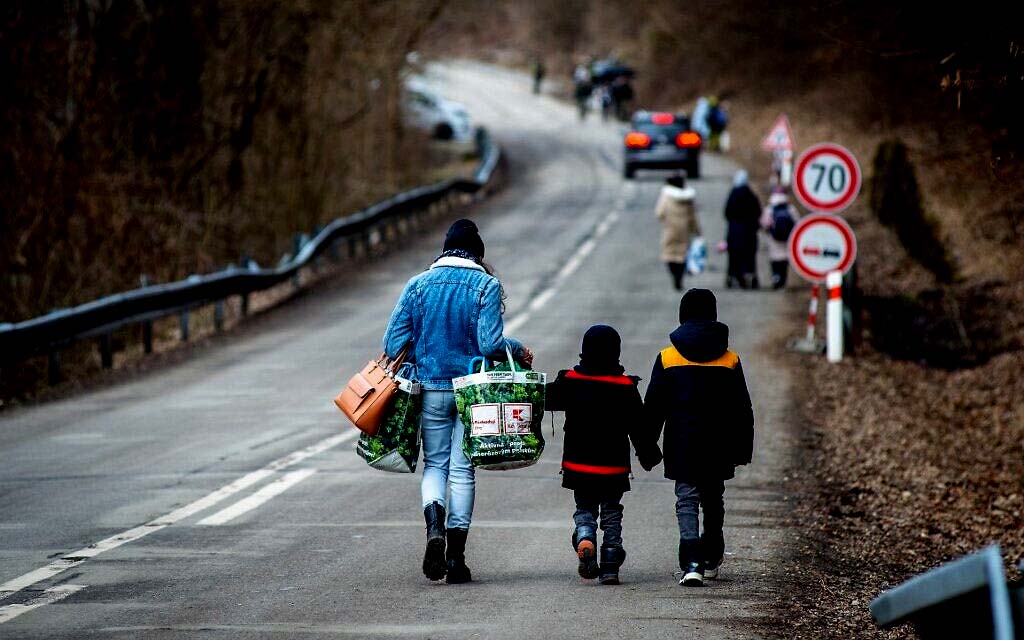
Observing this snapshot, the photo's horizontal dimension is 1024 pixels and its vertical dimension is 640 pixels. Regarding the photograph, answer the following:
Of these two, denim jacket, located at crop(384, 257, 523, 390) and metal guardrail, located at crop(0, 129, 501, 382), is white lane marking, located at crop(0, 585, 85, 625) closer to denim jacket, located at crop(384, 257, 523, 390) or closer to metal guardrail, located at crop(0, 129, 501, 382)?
denim jacket, located at crop(384, 257, 523, 390)

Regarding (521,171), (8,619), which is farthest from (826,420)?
(521,171)

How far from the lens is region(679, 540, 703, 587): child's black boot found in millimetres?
7230

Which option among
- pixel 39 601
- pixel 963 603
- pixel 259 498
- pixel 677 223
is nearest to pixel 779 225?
pixel 677 223

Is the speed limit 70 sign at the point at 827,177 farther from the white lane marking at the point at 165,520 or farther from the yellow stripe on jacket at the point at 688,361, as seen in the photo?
the yellow stripe on jacket at the point at 688,361

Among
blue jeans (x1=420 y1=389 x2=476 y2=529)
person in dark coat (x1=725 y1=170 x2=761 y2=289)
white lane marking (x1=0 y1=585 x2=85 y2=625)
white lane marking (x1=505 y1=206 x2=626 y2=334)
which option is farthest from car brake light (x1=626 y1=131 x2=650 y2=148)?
white lane marking (x1=0 y1=585 x2=85 y2=625)

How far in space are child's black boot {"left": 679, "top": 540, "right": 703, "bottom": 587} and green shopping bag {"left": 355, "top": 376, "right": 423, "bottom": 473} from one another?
1367 mm

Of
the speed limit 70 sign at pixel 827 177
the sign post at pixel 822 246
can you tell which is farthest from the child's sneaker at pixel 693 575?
the speed limit 70 sign at pixel 827 177

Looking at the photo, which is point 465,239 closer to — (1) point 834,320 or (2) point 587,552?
(2) point 587,552

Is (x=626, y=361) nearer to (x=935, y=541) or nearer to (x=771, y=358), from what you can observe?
(x=771, y=358)

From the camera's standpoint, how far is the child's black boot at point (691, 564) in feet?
23.7

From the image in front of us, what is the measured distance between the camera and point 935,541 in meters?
9.32

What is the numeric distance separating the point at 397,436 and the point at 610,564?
3.92 ft

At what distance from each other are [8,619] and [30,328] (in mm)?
9995

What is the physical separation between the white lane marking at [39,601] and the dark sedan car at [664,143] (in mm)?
35754
